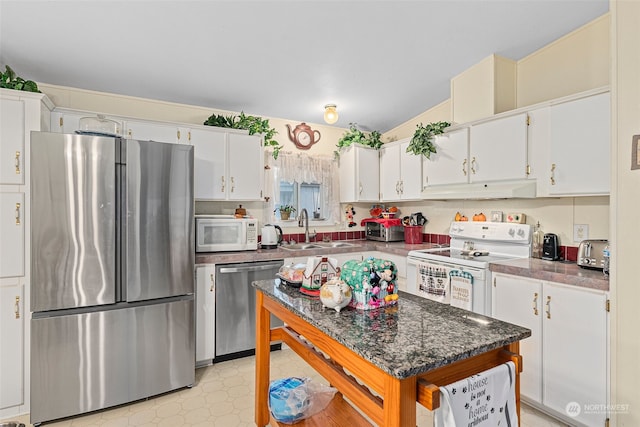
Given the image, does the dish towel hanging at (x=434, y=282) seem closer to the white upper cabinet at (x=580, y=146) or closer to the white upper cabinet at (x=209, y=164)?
the white upper cabinet at (x=580, y=146)

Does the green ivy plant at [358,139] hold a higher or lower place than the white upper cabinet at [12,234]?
higher

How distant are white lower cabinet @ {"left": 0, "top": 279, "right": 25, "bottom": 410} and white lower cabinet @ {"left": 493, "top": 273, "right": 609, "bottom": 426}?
3.47m

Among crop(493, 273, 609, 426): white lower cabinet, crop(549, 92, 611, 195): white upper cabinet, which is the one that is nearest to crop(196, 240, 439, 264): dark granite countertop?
crop(493, 273, 609, 426): white lower cabinet

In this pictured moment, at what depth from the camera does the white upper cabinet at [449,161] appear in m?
3.09

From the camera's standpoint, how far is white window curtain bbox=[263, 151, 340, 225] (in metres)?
3.89

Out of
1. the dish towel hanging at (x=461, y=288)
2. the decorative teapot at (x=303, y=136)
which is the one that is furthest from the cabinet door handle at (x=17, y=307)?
the dish towel hanging at (x=461, y=288)

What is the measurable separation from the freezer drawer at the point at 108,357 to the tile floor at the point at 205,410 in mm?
70

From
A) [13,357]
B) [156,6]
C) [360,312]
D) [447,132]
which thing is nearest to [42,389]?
[13,357]

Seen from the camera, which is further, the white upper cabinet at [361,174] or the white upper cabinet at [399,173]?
the white upper cabinet at [361,174]

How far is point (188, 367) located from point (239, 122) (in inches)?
93.4

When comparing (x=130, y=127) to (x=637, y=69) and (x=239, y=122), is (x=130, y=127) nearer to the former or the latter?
(x=239, y=122)

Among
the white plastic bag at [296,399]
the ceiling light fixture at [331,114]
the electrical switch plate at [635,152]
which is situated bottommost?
the white plastic bag at [296,399]

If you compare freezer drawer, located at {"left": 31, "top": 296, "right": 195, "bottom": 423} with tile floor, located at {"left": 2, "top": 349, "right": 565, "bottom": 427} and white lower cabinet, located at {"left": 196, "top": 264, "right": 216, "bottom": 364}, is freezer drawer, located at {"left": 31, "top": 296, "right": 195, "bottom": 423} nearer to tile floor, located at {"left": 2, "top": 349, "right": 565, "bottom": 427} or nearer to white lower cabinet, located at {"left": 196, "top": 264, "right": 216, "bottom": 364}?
tile floor, located at {"left": 2, "top": 349, "right": 565, "bottom": 427}

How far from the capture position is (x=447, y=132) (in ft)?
10.6
